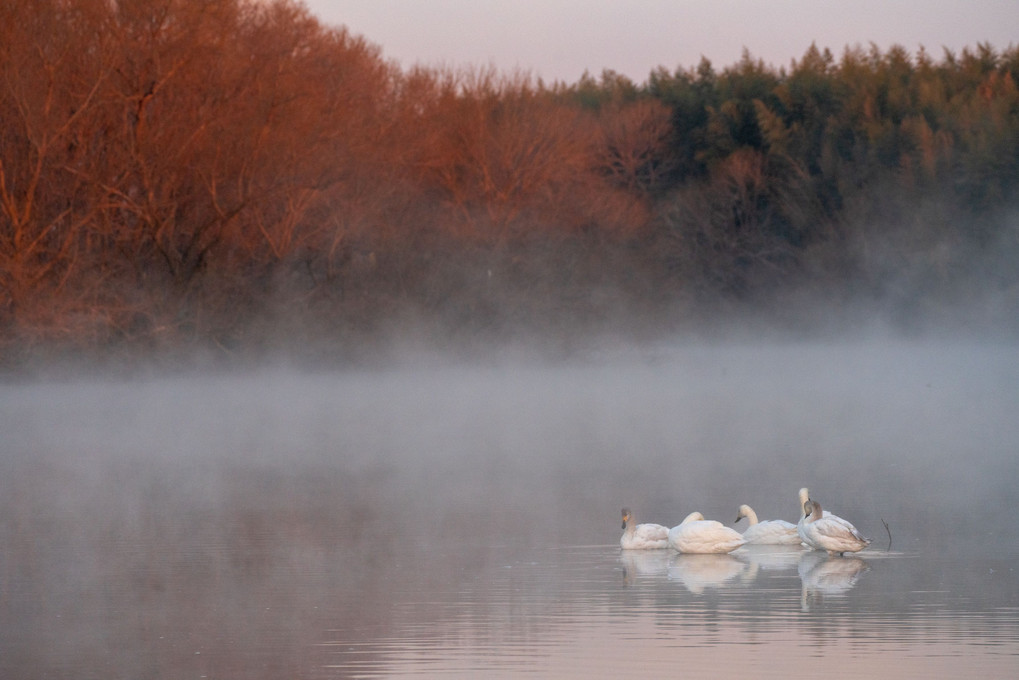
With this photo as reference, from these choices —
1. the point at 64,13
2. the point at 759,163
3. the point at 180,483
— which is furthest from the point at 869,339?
the point at 180,483

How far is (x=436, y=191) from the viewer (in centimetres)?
3281

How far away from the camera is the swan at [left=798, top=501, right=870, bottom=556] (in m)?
6.79

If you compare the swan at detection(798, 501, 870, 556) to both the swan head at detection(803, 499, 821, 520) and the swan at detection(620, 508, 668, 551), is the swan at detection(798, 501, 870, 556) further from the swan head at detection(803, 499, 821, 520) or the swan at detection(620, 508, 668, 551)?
the swan at detection(620, 508, 668, 551)

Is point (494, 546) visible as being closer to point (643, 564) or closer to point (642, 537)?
point (642, 537)

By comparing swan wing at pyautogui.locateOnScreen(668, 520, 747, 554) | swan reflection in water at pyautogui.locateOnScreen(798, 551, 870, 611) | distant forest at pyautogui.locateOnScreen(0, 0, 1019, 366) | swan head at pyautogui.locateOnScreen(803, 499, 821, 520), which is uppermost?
distant forest at pyautogui.locateOnScreen(0, 0, 1019, 366)

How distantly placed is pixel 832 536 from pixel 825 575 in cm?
38

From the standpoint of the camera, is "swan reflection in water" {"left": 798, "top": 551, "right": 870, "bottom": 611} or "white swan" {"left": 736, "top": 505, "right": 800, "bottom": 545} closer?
"swan reflection in water" {"left": 798, "top": 551, "right": 870, "bottom": 611}

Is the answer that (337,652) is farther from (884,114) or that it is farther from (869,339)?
(884,114)

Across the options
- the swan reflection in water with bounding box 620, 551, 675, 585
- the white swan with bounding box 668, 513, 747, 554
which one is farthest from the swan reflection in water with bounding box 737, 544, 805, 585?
the swan reflection in water with bounding box 620, 551, 675, 585

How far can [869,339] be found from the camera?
1404 inches

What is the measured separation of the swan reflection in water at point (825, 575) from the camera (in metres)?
6.02

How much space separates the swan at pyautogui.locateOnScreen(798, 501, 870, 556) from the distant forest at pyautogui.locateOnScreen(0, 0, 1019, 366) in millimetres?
17483

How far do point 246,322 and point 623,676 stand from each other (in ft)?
69.9

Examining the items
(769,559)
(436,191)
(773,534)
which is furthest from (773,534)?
(436,191)
